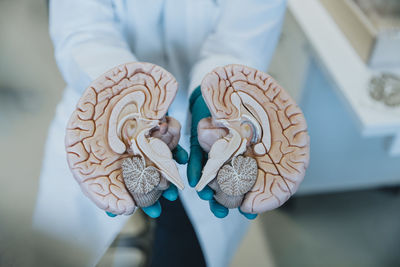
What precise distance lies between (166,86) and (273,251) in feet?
3.26

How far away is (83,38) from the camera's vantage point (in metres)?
0.68

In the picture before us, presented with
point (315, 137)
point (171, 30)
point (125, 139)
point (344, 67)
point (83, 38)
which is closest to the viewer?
point (125, 139)

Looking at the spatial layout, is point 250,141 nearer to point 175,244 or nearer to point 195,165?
point 195,165

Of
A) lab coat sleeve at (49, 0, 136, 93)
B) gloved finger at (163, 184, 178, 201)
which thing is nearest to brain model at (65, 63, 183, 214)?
gloved finger at (163, 184, 178, 201)

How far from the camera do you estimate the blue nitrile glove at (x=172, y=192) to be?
20.9 inches

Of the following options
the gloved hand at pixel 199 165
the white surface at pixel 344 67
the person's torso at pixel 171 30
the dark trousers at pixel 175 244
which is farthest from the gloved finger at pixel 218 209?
the white surface at pixel 344 67

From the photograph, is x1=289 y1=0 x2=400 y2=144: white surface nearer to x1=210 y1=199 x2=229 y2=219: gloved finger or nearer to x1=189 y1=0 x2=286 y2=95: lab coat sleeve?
x1=189 y1=0 x2=286 y2=95: lab coat sleeve

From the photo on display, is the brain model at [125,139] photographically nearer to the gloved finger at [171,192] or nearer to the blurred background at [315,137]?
the gloved finger at [171,192]

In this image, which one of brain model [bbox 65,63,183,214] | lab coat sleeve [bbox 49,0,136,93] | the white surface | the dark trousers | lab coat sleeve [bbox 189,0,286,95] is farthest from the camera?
the dark trousers

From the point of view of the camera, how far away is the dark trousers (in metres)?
1.01

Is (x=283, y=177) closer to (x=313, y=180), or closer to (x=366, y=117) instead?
(x=366, y=117)

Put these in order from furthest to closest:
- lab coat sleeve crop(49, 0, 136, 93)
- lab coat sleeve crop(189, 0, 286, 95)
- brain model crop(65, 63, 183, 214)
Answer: lab coat sleeve crop(189, 0, 286, 95), lab coat sleeve crop(49, 0, 136, 93), brain model crop(65, 63, 183, 214)

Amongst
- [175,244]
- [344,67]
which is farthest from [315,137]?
[175,244]

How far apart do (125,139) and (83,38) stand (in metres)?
0.26
